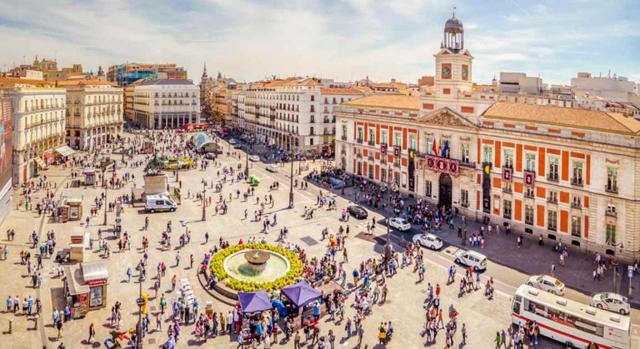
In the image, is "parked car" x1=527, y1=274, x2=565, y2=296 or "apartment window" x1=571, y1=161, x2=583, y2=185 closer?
"parked car" x1=527, y1=274, x2=565, y2=296

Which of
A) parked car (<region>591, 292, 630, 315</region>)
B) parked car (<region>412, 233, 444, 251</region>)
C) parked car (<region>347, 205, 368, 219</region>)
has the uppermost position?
parked car (<region>347, 205, 368, 219</region>)

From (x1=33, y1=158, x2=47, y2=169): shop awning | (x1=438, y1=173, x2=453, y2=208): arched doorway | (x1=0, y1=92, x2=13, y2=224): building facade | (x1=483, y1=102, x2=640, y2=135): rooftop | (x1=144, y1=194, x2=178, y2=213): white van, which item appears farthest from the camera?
(x1=33, y1=158, x2=47, y2=169): shop awning

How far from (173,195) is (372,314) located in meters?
34.1

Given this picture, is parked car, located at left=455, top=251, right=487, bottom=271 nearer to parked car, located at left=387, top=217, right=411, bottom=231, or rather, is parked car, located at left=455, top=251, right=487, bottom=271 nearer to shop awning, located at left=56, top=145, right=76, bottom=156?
parked car, located at left=387, top=217, right=411, bottom=231

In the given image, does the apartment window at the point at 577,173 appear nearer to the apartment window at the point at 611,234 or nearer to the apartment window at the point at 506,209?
the apartment window at the point at 611,234

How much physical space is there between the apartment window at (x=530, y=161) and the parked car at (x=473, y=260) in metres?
11.4

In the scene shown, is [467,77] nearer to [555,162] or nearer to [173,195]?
[555,162]

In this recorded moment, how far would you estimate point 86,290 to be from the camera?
27.6 m

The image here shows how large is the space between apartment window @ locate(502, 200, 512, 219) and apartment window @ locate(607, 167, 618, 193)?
9.03m

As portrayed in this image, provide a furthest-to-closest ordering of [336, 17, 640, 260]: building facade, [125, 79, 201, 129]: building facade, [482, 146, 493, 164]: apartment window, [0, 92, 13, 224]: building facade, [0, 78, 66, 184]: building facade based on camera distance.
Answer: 1. [125, 79, 201, 129]: building facade
2. [0, 78, 66, 184]: building facade
3. [482, 146, 493, 164]: apartment window
4. [0, 92, 13, 224]: building facade
5. [336, 17, 640, 260]: building facade

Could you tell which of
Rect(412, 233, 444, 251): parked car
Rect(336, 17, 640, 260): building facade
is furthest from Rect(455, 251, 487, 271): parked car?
Rect(336, 17, 640, 260): building facade

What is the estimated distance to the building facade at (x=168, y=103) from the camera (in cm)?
12644

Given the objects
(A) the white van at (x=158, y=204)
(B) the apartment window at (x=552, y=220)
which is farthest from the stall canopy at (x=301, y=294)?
(A) the white van at (x=158, y=204)

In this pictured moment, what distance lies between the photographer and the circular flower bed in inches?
1207
